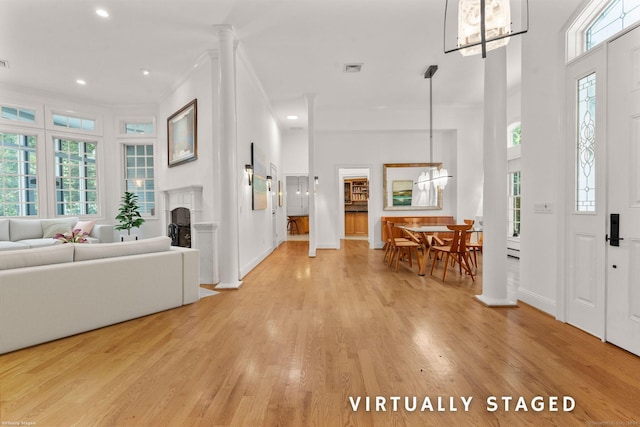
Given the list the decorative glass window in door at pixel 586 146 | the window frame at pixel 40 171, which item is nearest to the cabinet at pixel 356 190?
the window frame at pixel 40 171

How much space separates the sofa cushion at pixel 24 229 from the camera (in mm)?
5871

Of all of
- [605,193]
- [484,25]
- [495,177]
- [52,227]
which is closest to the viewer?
[484,25]

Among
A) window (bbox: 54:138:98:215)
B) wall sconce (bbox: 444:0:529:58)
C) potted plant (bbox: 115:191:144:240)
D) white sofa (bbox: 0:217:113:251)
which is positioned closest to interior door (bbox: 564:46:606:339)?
wall sconce (bbox: 444:0:529:58)

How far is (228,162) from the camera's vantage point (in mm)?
4301

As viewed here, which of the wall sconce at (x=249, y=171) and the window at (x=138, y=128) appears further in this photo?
the window at (x=138, y=128)

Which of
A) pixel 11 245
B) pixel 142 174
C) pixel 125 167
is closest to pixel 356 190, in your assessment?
pixel 142 174

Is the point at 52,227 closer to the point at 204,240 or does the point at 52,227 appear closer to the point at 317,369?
the point at 204,240

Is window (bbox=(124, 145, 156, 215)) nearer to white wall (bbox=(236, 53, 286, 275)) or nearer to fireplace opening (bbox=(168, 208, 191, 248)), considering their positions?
fireplace opening (bbox=(168, 208, 191, 248))

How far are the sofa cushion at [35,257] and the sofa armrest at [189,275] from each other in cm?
103

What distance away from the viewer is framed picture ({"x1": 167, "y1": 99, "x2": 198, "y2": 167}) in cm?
522

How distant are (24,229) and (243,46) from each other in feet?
18.4

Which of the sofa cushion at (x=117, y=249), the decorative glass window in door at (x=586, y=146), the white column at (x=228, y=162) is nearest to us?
the decorative glass window in door at (x=586, y=146)

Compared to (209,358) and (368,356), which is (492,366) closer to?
(368,356)

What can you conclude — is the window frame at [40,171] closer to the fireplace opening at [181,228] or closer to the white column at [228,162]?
the fireplace opening at [181,228]
